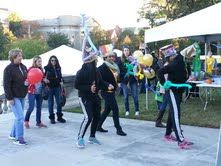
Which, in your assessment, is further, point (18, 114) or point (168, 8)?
point (168, 8)

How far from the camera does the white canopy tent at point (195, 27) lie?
317 inches

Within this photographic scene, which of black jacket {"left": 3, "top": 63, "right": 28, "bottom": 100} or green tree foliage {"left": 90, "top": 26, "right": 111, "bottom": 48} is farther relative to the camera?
green tree foliage {"left": 90, "top": 26, "right": 111, "bottom": 48}

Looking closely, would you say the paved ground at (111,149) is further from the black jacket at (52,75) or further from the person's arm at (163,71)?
the person's arm at (163,71)

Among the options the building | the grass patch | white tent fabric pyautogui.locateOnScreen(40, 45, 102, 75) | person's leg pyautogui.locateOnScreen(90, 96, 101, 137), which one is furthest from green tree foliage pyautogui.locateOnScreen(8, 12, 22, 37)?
person's leg pyautogui.locateOnScreen(90, 96, 101, 137)

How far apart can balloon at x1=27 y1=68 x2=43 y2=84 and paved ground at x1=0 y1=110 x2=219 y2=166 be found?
1128 mm

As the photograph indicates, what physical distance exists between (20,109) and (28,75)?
3.78 ft

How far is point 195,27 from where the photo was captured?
8.90 m

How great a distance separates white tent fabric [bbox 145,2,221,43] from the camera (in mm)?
8047

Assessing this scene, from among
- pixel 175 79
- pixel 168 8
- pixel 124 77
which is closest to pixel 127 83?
pixel 124 77

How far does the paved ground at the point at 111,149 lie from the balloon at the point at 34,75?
1128 mm

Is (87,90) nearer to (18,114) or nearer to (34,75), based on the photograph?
(18,114)

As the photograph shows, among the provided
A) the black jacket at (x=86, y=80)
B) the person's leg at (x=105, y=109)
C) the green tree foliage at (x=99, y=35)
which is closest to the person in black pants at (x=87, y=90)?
the black jacket at (x=86, y=80)

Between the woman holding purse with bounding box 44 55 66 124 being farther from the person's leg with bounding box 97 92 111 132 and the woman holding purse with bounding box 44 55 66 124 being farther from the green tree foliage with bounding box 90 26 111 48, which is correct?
the green tree foliage with bounding box 90 26 111 48

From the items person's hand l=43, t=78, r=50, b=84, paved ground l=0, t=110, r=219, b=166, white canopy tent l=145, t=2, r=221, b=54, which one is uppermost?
white canopy tent l=145, t=2, r=221, b=54
